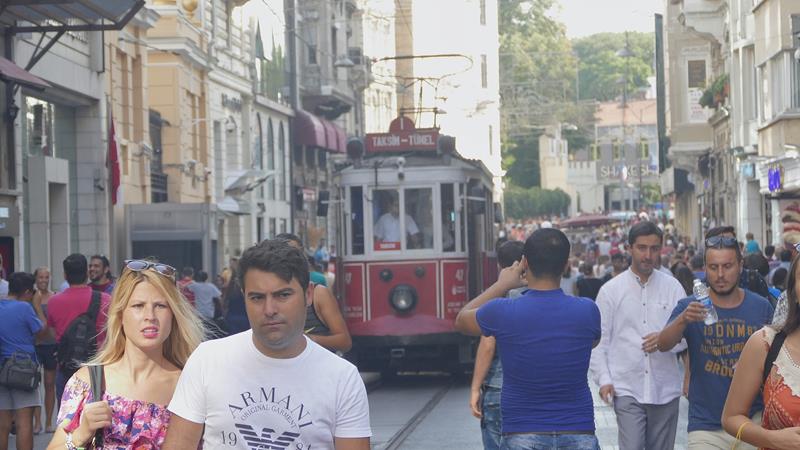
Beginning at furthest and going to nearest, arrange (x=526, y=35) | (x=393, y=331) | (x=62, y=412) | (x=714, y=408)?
(x=526, y=35) → (x=393, y=331) → (x=714, y=408) → (x=62, y=412)

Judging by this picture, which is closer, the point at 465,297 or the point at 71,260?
the point at 71,260

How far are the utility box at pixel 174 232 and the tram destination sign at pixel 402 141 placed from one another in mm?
9354

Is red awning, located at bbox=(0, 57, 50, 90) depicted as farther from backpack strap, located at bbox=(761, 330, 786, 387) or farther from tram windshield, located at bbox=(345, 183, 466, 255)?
backpack strap, located at bbox=(761, 330, 786, 387)

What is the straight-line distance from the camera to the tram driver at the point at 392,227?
20438 mm

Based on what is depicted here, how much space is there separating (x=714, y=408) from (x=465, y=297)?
497 inches

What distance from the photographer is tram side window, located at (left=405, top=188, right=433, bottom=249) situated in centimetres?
2045

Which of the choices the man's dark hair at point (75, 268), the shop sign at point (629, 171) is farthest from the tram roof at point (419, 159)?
the shop sign at point (629, 171)

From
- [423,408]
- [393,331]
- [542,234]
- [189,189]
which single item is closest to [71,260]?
[542,234]

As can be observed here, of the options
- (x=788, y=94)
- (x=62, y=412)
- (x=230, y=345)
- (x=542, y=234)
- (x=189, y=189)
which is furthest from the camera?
(x=189, y=189)

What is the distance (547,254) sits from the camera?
22.9ft

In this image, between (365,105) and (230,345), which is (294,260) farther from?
(365,105)

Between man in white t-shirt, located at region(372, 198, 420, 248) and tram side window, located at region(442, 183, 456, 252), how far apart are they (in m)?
0.36

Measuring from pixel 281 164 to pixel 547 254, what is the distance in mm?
43141

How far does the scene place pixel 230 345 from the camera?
4.88 metres
